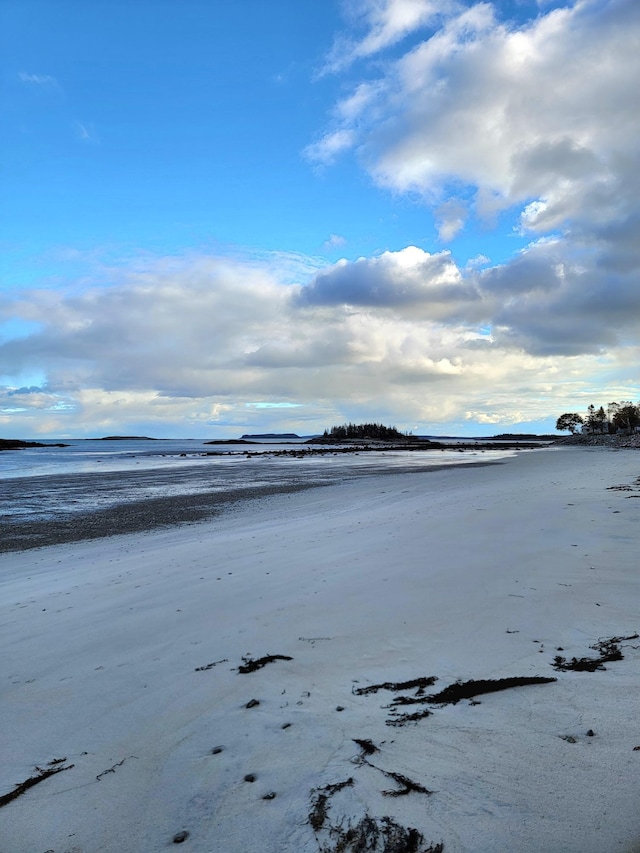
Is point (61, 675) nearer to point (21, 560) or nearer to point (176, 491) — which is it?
point (21, 560)

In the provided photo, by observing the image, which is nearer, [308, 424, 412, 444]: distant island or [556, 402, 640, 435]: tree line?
[556, 402, 640, 435]: tree line

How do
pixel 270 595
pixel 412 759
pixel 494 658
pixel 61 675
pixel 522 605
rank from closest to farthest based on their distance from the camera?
pixel 412 759 < pixel 494 658 < pixel 61 675 < pixel 522 605 < pixel 270 595

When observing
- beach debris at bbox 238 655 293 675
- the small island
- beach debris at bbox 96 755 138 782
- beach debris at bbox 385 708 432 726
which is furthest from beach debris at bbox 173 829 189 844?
the small island

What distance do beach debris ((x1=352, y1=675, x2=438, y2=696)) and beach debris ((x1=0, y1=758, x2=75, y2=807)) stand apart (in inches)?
75.0

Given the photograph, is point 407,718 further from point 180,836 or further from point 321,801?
point 180,836

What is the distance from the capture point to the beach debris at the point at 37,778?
2701mm

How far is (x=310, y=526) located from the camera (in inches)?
436

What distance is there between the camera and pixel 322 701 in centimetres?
337

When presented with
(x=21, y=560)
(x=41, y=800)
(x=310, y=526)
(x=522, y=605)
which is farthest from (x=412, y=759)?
(x=21, y=560)

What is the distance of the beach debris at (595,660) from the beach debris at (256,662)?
2.13 metres

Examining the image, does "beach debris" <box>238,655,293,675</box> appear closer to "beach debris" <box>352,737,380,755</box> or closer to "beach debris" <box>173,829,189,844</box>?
"beach debris" <box>352,737,380,755</box>

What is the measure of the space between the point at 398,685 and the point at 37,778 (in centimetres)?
234

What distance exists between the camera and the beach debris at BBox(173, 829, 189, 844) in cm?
232

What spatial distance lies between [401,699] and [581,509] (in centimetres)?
825
